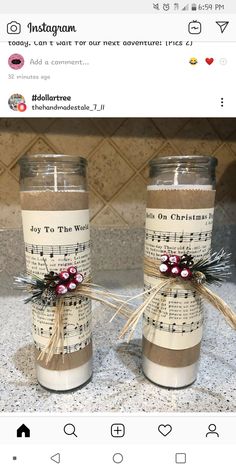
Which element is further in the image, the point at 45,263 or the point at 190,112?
the point at 190,112

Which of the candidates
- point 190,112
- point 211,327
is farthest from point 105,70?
point 211,327

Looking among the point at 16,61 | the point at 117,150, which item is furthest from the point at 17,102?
the point at 117,150

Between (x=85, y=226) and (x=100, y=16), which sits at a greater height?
(x=100, y=16)

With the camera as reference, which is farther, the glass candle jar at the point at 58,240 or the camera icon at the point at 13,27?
the camera icon at the point at 13,27

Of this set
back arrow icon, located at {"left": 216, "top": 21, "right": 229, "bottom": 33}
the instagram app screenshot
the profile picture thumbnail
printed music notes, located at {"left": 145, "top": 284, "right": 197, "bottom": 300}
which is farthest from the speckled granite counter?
back arrow icon, located at {"left": 216, "top": 21, "right": 229, "bottom": 33}

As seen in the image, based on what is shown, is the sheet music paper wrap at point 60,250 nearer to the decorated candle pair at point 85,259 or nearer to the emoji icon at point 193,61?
the decorated candle pair at point 85,259

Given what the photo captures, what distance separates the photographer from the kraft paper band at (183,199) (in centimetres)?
28

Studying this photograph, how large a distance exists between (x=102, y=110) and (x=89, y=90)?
0.13 ft
